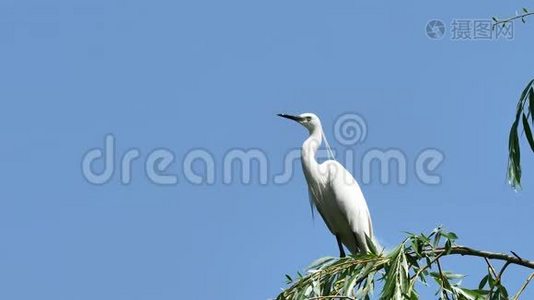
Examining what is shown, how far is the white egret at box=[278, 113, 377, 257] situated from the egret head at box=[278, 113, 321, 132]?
0.21m

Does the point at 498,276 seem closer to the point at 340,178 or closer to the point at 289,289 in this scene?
the point at 289,289

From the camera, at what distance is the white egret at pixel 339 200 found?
298 inches

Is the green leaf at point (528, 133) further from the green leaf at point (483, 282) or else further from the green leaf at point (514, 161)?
the green leaf at point (483, 282)

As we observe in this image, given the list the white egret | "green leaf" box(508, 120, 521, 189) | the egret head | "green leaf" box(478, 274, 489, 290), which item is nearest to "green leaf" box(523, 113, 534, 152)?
"green leaf" box(508, 120, 521, 189)

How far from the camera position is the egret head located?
7957 millimetres

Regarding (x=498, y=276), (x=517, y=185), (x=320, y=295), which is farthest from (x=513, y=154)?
(x=320, y=295)

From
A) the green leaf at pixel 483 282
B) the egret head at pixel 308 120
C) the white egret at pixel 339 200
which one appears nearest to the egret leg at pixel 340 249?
the white egret at pixel 339 200

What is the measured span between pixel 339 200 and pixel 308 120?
74 cm

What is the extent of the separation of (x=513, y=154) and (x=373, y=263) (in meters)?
0.91

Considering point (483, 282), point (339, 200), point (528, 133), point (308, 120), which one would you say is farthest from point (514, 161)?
point (308, 120)

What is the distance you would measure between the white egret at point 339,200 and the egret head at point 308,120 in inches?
8.2

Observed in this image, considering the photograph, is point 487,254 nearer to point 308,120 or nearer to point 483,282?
point 483,282

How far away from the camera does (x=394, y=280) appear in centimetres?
493

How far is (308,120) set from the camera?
8.01m
